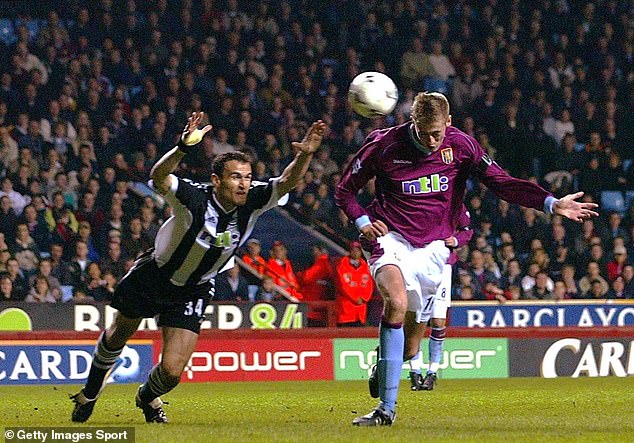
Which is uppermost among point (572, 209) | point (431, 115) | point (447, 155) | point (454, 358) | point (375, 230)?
point (431, 115)

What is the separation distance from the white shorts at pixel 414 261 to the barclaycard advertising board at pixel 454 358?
21.4 ft

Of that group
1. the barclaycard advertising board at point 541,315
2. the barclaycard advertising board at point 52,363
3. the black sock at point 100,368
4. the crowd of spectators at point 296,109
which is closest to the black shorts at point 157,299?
the black sock at point 100,368

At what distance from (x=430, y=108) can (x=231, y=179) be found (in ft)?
4.69

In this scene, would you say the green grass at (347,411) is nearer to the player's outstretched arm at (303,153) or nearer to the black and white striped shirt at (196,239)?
the black and white striped shirt at (196,239)

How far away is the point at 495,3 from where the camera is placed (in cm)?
2602

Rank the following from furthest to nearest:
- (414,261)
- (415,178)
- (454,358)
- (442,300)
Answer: (454,358) < (442,300) < (414,261) < (415,178)

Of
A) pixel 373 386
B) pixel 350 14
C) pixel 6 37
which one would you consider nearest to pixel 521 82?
pixel 350 14

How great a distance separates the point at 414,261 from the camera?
9836 mm

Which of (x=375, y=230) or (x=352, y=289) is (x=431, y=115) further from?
(x=352, y=289)

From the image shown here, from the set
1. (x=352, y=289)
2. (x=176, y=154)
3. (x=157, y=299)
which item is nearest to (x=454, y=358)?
(x=352, y=289)

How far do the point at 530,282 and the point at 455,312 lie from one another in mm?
1601

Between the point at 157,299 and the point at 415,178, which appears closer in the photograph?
the point at 157,299

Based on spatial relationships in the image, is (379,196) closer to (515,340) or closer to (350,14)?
(515,340)

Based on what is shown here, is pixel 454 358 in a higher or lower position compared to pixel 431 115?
lower
